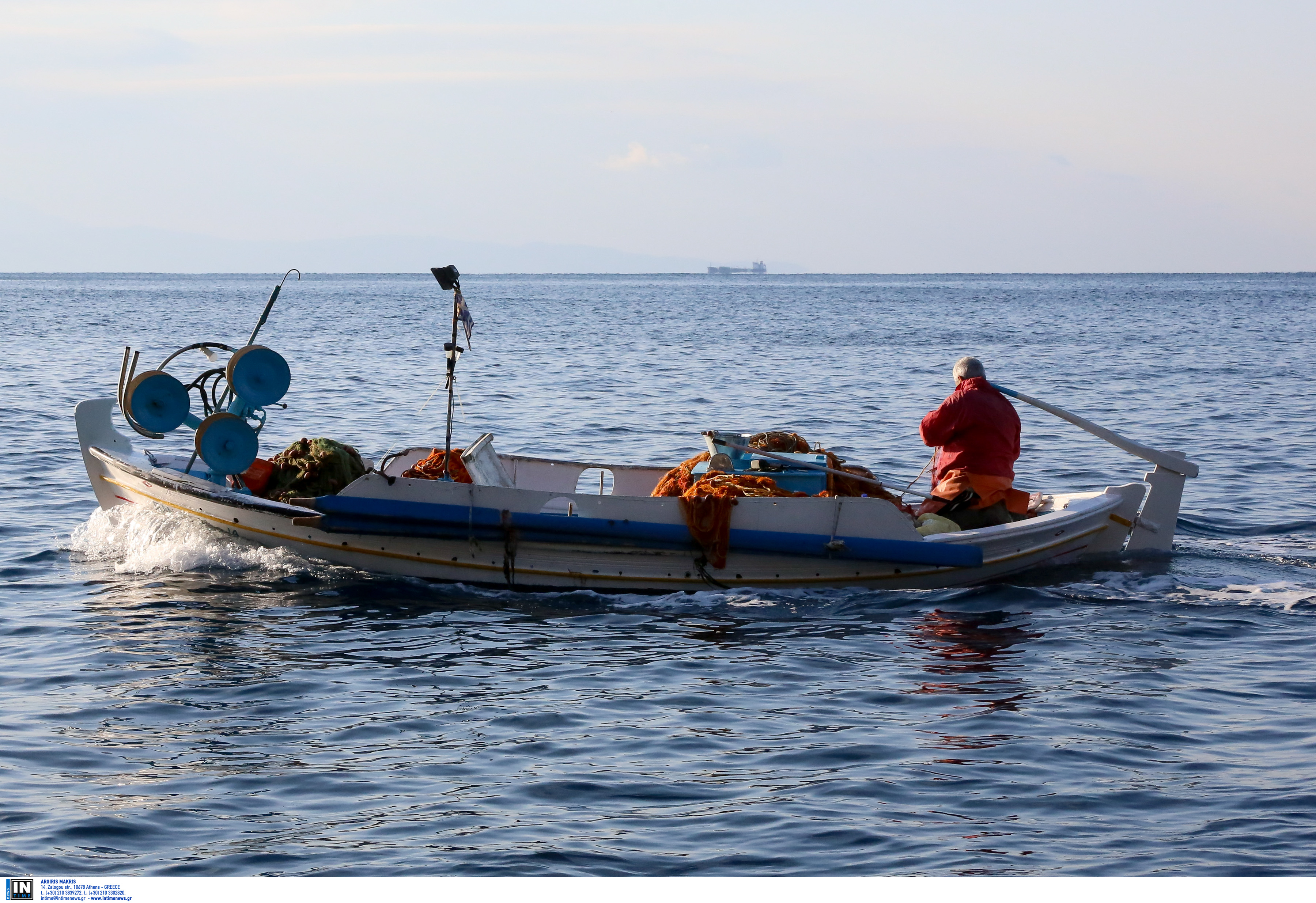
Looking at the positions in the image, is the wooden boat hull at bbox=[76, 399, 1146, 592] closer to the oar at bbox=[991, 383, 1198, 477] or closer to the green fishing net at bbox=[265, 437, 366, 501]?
the green fishing net at bbox=[265, 437, 366, 501]

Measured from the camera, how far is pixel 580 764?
23.4ft

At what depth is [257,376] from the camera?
10.8 metres

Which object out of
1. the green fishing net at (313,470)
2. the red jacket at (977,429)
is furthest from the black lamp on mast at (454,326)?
the red jacket at (977,429)

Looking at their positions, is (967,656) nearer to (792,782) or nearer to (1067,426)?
(792,782)

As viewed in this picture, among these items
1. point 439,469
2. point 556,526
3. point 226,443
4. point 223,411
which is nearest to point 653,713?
point 556,526

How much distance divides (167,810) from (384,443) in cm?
1298

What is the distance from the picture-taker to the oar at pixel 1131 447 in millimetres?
11023

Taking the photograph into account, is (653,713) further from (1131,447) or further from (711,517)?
(1131,447)

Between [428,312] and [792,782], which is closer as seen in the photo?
[792,782]

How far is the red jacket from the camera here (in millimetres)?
10750

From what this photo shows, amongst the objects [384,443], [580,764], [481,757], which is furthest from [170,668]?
[384,443]

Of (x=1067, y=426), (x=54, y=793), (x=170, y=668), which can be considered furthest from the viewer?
(x=1067, y=426)

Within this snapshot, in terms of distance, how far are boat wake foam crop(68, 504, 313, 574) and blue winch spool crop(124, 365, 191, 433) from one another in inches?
33.5

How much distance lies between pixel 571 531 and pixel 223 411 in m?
3.30
